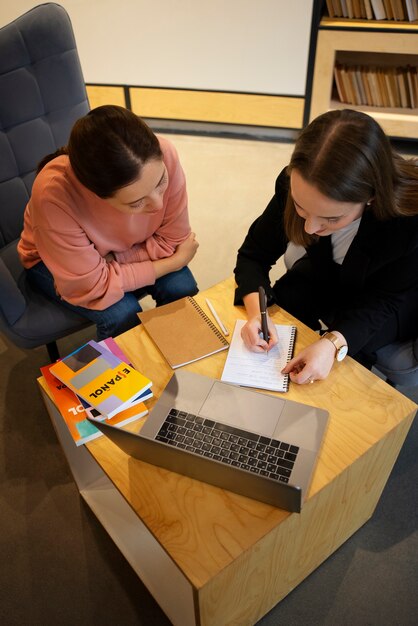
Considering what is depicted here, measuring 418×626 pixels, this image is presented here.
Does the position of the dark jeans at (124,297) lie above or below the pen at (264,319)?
below

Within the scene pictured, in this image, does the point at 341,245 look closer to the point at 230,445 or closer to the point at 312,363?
the point at 312,363

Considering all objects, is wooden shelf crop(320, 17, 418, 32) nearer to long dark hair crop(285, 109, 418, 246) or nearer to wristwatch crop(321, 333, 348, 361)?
long dark hair crop(285, 109, 418, 246)

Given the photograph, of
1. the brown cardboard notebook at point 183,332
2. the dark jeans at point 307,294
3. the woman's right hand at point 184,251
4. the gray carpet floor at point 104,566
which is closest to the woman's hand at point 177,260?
the woman's right hand at point 184,251

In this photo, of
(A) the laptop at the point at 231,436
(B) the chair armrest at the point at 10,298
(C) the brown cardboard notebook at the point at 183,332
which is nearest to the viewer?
(A) the laptop at the point at 231,436

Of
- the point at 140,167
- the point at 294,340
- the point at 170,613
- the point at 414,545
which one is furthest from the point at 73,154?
the point at 414,545

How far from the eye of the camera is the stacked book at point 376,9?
2711 millimetres

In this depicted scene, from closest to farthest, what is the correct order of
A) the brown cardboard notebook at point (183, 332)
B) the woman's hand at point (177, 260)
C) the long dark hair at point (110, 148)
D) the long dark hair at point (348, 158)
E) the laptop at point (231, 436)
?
the laptop at point (231, 436) → the long dark hair at point (348, 158) → the long dark hair at point (110, 148) → the brown cardboard notebook at point (183, 332) → the woman's hand at point (177, 260)

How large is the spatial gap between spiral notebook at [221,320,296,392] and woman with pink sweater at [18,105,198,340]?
16.5 inches

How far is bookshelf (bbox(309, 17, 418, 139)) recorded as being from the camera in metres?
2.76

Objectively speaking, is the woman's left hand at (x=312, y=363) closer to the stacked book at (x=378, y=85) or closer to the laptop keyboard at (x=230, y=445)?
the laptop keyboard at (x=230, y=445)

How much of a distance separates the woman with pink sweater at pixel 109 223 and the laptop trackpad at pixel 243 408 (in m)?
0.53

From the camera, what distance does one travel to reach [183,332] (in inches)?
57.9

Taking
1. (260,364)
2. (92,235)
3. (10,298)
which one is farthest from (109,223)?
(260,364)

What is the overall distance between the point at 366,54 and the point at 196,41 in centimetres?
94
